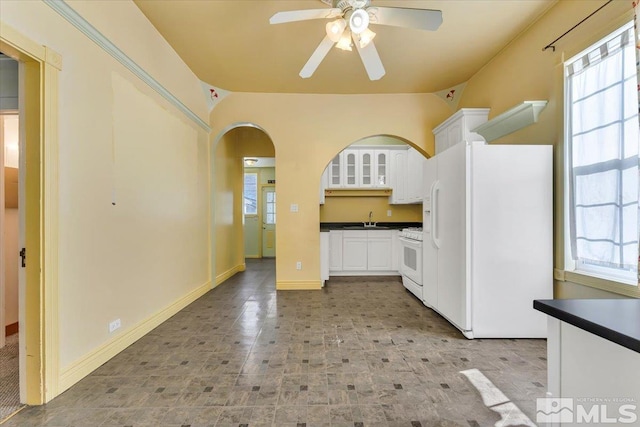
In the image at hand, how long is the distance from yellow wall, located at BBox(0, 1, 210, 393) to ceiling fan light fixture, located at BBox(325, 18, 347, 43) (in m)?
1.75

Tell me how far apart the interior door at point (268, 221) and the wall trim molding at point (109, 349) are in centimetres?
487

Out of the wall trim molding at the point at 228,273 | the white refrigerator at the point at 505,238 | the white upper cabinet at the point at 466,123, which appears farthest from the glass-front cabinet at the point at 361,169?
the white refrigerator at the point at 505,238

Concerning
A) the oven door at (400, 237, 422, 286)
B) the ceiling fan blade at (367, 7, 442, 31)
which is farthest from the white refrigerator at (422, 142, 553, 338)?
the oven door at (400, 237, 422, 286)

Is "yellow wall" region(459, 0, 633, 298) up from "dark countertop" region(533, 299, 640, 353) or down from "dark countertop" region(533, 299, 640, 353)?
up

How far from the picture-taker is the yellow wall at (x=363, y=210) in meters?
6.36

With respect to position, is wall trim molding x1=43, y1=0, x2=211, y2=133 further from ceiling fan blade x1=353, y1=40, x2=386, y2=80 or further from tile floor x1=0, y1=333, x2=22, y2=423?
tile floor x1=0, y1=333, x2=22, y2=423

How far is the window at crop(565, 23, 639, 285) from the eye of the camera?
2035mm

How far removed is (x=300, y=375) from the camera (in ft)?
6.91

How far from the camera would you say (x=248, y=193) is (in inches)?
335

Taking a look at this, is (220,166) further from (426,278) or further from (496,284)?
(496,284)

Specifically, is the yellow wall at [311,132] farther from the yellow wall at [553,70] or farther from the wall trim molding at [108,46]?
the wall trim molding at [108,46]

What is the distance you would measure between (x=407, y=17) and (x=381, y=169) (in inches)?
161

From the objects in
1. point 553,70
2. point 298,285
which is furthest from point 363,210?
point 553,70

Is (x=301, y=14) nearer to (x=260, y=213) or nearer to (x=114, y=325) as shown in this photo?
(x=114, y=325)
